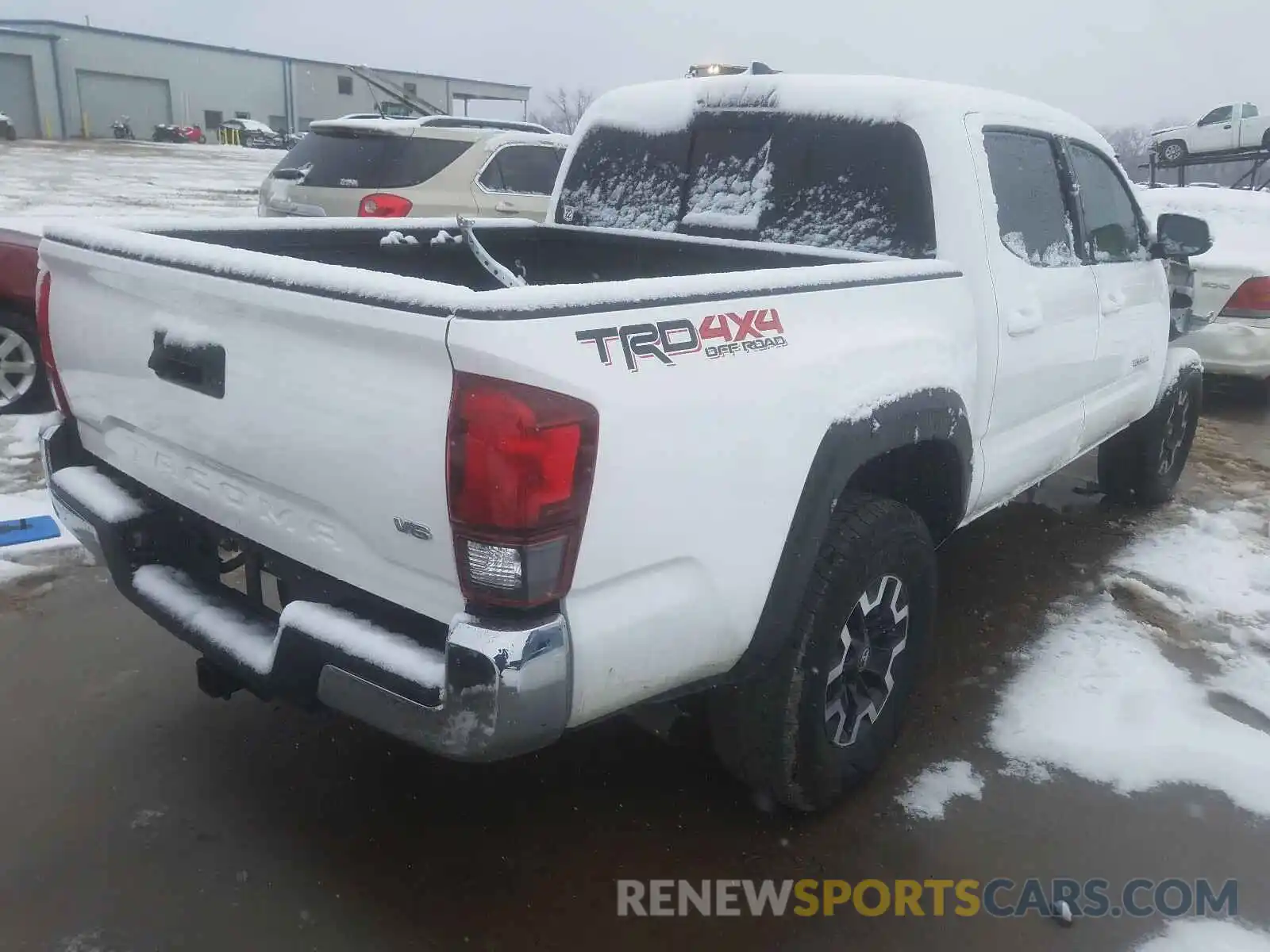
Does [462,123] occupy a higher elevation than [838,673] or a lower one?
higher

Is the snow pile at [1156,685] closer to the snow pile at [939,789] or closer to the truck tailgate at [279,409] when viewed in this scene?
the snow pile at [939,789]

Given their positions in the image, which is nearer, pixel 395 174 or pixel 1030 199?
pixel 1030 199

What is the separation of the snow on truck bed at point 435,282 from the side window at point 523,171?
17.9ft

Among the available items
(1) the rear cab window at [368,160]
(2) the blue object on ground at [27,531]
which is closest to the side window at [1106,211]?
(2) the blue object on ground at [27,531]

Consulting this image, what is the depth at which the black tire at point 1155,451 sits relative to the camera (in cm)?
513

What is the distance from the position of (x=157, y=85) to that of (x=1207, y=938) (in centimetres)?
5532

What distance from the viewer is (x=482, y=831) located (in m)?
2.72

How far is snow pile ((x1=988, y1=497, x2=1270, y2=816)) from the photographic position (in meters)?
3.12

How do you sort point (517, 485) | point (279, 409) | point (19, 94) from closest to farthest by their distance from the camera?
point (517, 485)
point (279, 409)
point (19, 94)

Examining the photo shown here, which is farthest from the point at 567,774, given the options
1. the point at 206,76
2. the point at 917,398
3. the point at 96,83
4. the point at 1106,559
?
the point at 206,76

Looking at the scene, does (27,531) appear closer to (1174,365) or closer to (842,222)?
(842,222)

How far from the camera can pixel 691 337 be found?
204 centimetres

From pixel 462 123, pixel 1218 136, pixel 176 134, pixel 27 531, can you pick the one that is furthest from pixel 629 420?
pixel 176 134

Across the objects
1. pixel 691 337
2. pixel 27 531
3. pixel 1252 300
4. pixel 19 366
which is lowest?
pixel 27 531
